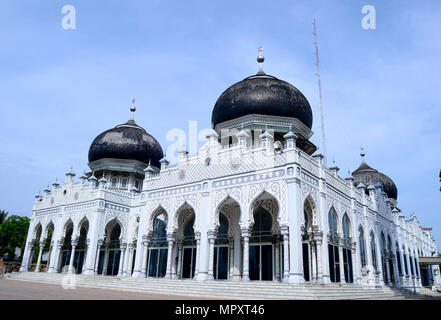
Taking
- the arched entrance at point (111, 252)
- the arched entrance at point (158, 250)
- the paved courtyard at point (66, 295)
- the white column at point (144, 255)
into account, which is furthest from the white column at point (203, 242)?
the arched entrance at point (111, 252)

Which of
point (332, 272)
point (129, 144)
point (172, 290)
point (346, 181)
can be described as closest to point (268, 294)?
point (172, 290)

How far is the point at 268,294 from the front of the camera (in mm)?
12266

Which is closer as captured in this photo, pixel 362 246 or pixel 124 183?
pixel 362 246

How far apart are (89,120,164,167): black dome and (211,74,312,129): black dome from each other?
30.9 ft

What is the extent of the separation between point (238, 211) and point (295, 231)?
15.8 feet

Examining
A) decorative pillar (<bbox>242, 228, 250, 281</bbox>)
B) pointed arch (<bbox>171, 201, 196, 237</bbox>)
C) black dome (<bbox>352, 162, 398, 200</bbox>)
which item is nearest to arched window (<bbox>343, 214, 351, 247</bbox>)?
decorative pillar (<bbox>242, 228, 250, 281</bbox>)

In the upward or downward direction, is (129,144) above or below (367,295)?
above

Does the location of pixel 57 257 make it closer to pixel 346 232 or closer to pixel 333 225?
pixel 333 225

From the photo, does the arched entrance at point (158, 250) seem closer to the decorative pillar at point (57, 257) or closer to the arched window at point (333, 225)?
the decorative pillar at point (57, 257)

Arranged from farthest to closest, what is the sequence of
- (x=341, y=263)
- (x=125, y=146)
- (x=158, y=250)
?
(x=125, y=146) → (x=158, y=250) → (x=341, y=263)

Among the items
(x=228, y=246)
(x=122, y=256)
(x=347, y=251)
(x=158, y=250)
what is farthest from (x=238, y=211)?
(x=122, y=256)

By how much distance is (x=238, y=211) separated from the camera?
1845 centimetres

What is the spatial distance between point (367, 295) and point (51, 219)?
22994 mm

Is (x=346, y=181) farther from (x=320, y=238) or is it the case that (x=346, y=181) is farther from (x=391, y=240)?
(x=391, y=240)
